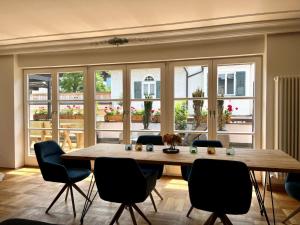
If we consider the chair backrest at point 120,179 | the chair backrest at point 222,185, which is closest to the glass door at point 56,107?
the chair backrest at point 120,179

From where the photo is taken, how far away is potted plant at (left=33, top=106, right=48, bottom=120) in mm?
5465

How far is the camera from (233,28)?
3.87m

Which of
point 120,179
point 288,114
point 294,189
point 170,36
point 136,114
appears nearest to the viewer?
point 120,179

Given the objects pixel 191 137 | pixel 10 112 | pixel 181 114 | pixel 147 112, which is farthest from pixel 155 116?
pixel 10 112

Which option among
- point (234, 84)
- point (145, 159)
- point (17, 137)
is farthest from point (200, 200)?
point (17, 137)

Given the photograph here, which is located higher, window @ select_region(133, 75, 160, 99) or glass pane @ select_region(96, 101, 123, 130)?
window @ select_region(133, 75, 160, 99)

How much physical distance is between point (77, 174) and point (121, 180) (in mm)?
1054

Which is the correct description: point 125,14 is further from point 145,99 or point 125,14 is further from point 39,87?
point 39,87

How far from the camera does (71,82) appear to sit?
206 inches

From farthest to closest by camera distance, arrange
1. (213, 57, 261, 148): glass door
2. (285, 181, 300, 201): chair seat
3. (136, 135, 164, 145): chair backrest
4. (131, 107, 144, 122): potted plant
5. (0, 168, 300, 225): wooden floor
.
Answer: (131, 107, 144, 122): potted plant < (213, 57, 261, 148): glass door < (136, 135, 164, 145): chair backrest < (0, 168, 300, 225): wooden floor < (285, 181, 300, 201): chair seat

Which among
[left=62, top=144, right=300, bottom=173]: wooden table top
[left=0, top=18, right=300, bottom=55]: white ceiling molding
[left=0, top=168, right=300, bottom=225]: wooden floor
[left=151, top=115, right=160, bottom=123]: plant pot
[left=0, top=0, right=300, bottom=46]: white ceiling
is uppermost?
[left=0, top=0, right=300, bottom=46]: white ceiling

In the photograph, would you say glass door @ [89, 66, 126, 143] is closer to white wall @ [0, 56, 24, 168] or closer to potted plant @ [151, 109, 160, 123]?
potted plant @ [151, 109, 160, 123]

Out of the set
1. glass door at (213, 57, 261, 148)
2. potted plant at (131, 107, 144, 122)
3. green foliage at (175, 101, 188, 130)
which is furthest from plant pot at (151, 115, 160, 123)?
glass door at (213, 57, 261, 148)

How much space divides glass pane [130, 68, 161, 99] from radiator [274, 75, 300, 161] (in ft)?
6.71
